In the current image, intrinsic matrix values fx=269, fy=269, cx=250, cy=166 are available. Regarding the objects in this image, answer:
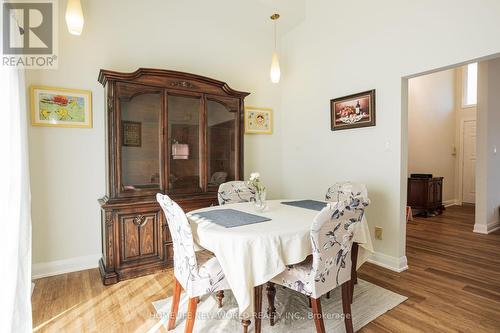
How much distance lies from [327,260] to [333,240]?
Result: 12 cm

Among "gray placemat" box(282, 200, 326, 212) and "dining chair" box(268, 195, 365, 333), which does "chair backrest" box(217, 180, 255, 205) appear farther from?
"dining chair" box(268, 195, 365, 333)

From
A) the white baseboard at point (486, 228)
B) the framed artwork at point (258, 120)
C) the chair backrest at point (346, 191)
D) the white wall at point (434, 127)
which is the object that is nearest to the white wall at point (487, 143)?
the white baseboard at point (486, 228)

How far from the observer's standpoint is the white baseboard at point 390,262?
2.71 metres

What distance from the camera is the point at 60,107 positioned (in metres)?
2.63

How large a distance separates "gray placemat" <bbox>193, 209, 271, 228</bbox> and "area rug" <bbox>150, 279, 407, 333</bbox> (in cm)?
72

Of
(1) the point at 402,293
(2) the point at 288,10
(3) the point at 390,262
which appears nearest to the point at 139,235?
(1) the point at 402,293

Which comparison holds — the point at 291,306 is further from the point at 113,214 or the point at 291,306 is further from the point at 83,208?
the point at 83,208

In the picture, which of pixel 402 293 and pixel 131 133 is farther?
pixel 131 133

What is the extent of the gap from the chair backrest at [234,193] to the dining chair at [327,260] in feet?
3.67

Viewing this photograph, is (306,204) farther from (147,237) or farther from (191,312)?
(147,237)

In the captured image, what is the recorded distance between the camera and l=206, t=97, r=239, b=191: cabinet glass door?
3.05m

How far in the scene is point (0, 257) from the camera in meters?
1.51

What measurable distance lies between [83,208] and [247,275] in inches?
85.2

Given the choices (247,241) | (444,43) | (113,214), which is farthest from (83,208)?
(444,43)
